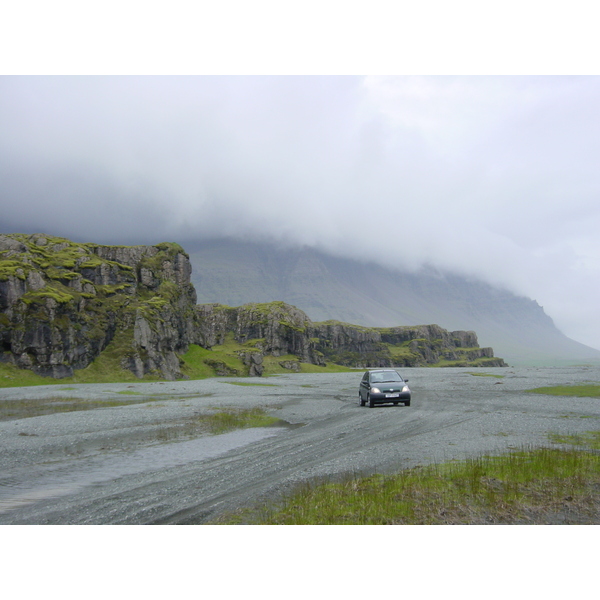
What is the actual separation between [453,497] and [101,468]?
11573 millimetres

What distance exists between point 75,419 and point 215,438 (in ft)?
45.0

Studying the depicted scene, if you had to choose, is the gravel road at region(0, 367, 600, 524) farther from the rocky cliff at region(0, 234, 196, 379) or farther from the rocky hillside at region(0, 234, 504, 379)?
the rocky hillside at region(0, 234, 504, 379)

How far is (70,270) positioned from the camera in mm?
110125

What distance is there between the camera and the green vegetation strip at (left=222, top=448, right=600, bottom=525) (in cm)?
931

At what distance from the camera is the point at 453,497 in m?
10.4

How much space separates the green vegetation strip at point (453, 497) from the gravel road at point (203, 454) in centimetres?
132

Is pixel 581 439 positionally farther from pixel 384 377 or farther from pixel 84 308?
pixel 84 308

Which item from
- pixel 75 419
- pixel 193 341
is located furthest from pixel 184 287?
pixel 75 419

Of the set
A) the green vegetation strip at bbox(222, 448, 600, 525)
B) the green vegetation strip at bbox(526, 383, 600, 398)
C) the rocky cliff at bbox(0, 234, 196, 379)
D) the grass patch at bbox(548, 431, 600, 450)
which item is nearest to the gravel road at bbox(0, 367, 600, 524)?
the grass patch at bbox(548, 431, 600, 450)

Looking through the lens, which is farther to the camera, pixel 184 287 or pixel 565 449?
pixel 184 287

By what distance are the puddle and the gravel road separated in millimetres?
43

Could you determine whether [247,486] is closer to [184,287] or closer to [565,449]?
[565,449]

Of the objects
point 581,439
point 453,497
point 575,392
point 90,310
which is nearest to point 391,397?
point 581,439

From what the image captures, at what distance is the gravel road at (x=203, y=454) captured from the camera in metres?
10.9
